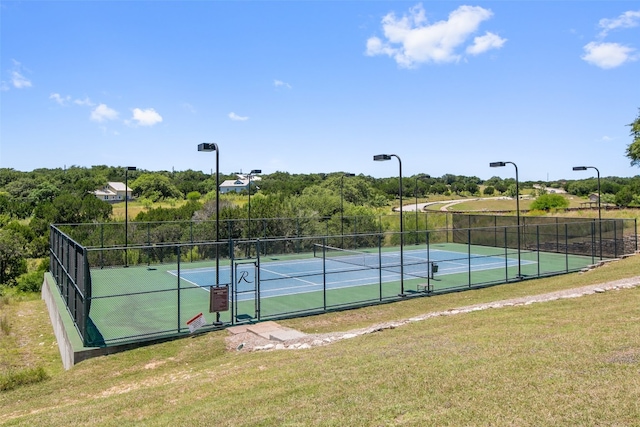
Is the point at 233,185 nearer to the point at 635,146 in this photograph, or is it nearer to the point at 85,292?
the point at 635,146

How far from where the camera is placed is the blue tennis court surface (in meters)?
21.2

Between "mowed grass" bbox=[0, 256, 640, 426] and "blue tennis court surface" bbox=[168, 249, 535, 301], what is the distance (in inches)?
261

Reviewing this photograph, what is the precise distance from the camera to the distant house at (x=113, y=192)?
101 meters

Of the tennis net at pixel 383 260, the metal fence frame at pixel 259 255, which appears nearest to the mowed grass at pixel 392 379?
the metal fence frame at pixel 259 255

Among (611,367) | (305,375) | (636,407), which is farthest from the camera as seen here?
(305,375)

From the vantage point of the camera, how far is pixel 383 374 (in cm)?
802

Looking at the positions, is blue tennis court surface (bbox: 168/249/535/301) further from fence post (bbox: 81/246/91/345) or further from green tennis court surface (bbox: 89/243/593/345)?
fence post (bbox: 81/246/91/345)

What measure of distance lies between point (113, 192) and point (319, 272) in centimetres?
9116

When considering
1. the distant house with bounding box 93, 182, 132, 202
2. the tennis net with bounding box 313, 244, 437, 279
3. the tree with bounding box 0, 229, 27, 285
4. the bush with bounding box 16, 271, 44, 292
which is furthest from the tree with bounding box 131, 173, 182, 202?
the tennis net with bounding box 313, 244, 437, 279

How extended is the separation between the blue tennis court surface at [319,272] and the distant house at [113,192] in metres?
79.2

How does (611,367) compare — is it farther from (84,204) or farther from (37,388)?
(84,204)

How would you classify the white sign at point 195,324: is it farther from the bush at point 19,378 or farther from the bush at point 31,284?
the bush at point 31,284

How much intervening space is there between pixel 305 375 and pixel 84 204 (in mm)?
46810

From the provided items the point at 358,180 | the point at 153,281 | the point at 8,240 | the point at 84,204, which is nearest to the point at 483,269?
the point at 153,281
